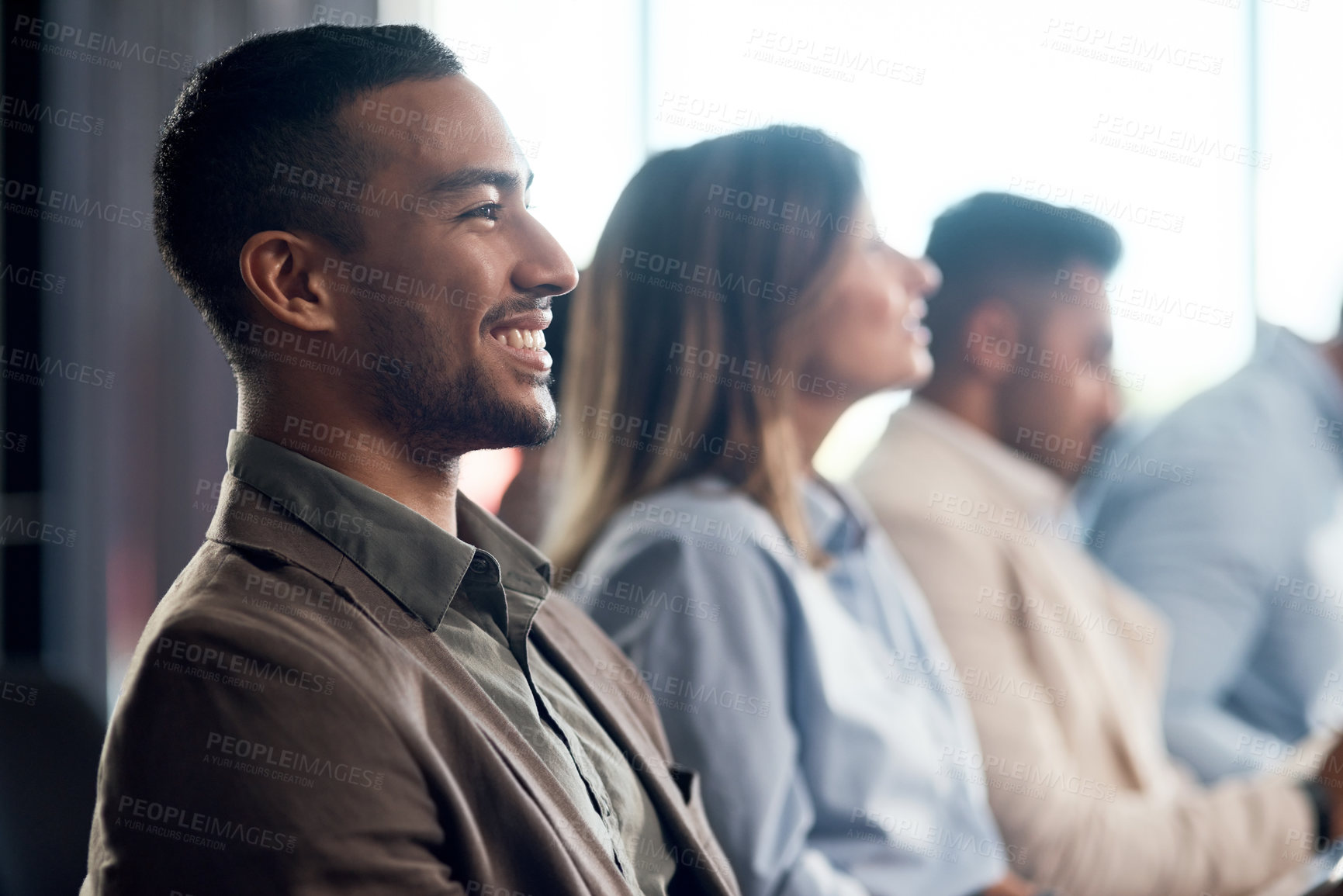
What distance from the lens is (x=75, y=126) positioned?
1637 mm

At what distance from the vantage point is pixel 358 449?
0.73 m

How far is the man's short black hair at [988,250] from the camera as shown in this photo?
1.91m

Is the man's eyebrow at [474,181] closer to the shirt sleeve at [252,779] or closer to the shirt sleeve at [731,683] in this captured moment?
the shirt sleeve at [252,779]

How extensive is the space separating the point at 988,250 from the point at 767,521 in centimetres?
96

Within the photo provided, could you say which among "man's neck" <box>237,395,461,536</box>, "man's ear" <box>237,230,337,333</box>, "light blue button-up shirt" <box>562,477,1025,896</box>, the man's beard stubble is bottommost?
"light blue button-up shirt" <box>562,477,1025,896</box>

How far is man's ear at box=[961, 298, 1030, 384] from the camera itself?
1.89 meters

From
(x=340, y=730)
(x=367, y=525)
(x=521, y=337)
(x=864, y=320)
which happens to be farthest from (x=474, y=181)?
(x=864, y=320)

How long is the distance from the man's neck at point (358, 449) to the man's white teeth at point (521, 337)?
0.30 feet

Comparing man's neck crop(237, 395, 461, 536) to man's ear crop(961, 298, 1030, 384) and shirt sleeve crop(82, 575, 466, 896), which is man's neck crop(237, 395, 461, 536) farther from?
man's ear crop(961, 298, 1030, 384)

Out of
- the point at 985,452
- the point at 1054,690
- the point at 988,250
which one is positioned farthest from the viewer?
the point at 988,250

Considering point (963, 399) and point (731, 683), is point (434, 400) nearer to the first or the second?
point (731, 683)

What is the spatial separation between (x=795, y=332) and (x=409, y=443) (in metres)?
0.67

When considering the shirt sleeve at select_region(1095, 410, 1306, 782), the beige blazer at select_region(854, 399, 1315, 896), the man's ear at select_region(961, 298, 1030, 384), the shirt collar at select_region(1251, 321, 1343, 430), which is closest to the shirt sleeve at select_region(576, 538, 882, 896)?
the beige blazer at select_region(854, 399, 1315, 896)

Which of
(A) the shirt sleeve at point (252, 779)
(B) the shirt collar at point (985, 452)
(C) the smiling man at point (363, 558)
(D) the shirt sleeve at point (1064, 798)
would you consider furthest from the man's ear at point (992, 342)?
(A) the shirt sleeve at point (252, 779)
